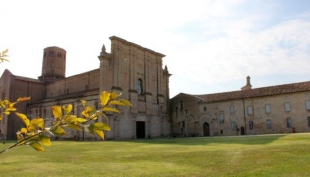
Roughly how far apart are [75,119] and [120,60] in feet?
132

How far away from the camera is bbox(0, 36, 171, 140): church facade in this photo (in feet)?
129

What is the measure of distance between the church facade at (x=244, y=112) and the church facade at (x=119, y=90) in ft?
12.8

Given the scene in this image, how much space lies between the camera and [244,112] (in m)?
43.1

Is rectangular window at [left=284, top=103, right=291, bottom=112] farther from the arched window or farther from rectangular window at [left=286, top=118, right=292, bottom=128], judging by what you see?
the arched window

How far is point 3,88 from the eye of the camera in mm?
52812

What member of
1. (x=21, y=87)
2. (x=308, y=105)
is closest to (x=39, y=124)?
(x=308, y=105)

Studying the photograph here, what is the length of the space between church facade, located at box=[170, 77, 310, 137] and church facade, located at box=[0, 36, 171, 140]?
391 centimetres

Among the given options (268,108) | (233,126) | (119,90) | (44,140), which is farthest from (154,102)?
(44,140)

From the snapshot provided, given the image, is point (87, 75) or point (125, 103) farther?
point (87, 75)

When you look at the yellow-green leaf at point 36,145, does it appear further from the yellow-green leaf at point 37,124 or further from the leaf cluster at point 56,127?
the yellow-green leaf at point 37,124

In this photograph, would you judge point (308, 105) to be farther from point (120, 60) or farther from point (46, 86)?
point (46, 86)

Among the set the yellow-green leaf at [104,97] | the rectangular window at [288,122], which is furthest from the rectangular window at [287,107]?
the yellow-green leaf at [104,97]

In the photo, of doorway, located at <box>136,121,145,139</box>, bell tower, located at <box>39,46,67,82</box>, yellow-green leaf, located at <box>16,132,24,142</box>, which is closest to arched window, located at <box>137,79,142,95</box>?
doorway, located at <box>136,121,145,139</box>

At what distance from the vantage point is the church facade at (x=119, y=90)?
39.3 meters
